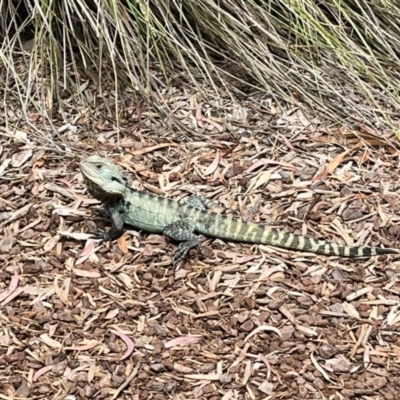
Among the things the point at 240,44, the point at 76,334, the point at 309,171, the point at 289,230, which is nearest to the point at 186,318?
the point at 76,334

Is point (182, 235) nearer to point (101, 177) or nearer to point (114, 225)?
point (114, 225)

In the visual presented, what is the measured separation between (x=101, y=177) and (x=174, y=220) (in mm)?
473

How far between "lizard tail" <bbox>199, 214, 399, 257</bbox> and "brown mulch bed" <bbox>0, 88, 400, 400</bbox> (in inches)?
1.8

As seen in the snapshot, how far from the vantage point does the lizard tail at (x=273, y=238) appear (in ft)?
14.9

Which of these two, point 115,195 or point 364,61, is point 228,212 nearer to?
point 115,195

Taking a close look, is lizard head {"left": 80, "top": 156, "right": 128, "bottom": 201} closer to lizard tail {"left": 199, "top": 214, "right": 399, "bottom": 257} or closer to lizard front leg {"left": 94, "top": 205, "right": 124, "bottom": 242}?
lizard front leg {"left": 94, "top": 205, "right": 124, "bottom": 242}

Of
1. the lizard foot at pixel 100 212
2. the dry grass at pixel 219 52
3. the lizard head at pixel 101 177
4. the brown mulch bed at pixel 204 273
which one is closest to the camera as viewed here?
the brown mulch bed at pixel 204 273

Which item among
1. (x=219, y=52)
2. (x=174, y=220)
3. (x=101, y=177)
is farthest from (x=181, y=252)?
(x=219, y=52)

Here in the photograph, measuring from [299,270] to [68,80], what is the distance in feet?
7.58

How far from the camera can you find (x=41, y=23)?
5746 mm

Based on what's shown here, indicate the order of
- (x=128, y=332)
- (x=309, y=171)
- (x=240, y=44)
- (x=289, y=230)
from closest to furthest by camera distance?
(x=128, y=332) → (x=289, y=230) → (x=309, y=171) → (x=240, y=44)

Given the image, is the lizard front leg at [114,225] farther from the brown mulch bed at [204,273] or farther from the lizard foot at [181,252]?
the lizard foot at [181,252]

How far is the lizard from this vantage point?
4.62 m

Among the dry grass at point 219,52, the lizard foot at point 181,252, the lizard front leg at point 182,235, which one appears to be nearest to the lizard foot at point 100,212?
the lizard front leg at point 182,235
